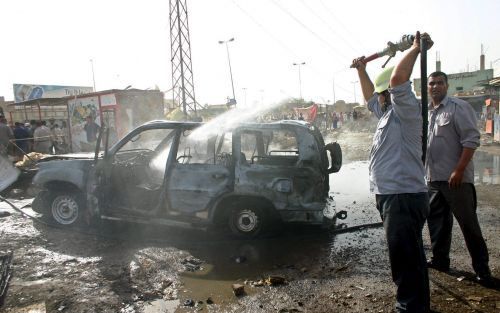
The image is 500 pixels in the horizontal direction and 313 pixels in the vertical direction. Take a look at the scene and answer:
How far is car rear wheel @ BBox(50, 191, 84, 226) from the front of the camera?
20.1 feet

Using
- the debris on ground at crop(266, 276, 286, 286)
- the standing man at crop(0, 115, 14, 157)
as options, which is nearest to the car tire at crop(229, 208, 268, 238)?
the debris on ground at crop(266, 276, 286, 286)

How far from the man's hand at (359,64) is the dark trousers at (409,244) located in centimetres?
109

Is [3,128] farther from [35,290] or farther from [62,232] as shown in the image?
[35,290]

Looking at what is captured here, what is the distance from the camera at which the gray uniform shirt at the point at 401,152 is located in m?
2.75

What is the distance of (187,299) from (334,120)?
33.0 meters

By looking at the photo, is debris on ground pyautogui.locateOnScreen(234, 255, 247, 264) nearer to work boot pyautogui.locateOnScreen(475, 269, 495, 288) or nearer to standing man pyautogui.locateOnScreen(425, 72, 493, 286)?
standing man pyautogui.locateOnScreen(425, 72, 493, 286)

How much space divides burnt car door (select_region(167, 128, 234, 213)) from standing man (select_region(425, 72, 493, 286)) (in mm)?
2533

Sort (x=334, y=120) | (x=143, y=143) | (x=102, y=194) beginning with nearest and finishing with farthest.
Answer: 1. (x=102, y=194)
2. (x=143, y=143)
3. (x=334, y=120)

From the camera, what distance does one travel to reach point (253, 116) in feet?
22.0

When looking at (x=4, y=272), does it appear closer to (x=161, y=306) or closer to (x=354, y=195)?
(x=161, y=306)

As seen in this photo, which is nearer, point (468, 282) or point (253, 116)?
point (468, 282)

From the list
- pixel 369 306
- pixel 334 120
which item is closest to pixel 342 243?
pixel 369 306

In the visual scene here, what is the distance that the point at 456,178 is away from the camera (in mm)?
3740

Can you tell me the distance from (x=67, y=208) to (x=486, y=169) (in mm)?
10837
